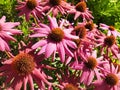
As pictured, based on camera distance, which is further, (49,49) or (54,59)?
(54,59)

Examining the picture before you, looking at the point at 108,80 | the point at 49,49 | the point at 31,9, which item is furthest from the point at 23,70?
the point at 31,9

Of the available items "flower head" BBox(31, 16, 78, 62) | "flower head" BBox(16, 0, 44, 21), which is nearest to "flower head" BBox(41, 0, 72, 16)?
"flower head" BBox(16, 0, 44, 21)

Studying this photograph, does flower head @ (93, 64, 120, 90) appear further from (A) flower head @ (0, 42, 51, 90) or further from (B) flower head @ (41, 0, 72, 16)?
(B) flower head @ (41, 0, 72, 16)

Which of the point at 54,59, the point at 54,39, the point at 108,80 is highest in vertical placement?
the point at 54,39

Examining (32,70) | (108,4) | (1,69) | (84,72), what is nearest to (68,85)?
(84,72)

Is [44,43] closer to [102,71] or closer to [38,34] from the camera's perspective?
[38,34]

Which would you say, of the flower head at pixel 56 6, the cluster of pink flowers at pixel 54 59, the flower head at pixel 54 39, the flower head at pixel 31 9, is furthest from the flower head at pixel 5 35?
the flower head at pixel 56 6

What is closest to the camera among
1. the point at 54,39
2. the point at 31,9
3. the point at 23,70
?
the point at 23,70

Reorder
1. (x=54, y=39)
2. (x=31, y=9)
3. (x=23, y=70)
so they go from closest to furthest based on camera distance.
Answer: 1. (x=23, y=70)
2. (x=54, y=39)
3. (x=31, y=9)

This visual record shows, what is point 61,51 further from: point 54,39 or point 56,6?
point 56,6

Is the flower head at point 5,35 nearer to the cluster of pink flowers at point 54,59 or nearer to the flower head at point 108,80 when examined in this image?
the cluster of pink flowers at point 54,59

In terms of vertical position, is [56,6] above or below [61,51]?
above
